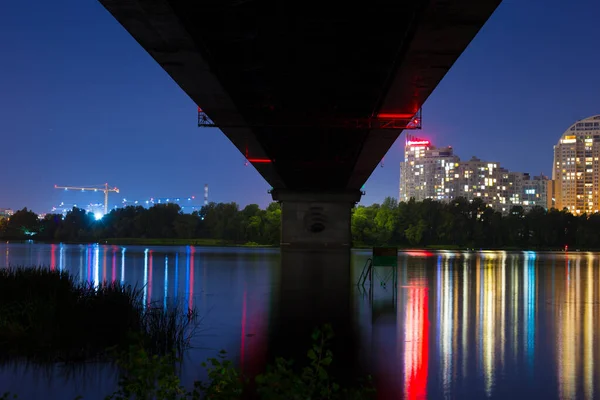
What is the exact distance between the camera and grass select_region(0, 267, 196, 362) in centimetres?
1341

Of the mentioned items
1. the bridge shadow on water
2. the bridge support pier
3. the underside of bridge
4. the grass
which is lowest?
the bridge shadow on water

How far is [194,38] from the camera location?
19797mm

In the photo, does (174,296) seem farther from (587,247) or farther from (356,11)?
(587,247)

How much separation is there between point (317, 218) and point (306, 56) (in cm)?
5260

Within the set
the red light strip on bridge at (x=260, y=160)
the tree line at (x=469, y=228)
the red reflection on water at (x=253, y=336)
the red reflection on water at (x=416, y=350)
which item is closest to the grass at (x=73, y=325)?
the red reflection on water at (x=253, y=336)

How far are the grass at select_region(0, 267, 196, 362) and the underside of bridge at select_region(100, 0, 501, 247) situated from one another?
6.96 m

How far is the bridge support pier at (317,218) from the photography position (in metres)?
74.6

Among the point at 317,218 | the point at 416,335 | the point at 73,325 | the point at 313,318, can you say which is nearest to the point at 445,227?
the point at 317,218

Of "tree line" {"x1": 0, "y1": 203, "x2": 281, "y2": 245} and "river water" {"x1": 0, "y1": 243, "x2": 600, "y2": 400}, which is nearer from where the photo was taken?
"river water" {"x1": 0, "y1": 243, "x2": 600, "y2": 400}

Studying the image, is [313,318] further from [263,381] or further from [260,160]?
[260,160]

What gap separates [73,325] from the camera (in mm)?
14195

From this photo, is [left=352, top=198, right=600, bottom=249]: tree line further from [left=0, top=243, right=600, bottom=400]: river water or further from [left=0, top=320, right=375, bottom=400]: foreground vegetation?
[left=0, top=320, right=375, bottom=400]: foreground vegetation

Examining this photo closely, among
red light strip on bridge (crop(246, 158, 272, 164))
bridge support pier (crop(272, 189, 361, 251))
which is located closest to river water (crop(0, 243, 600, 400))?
red light strip on bridge (crop(246, 158, 272, 164))

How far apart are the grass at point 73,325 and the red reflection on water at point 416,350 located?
4.63 m
